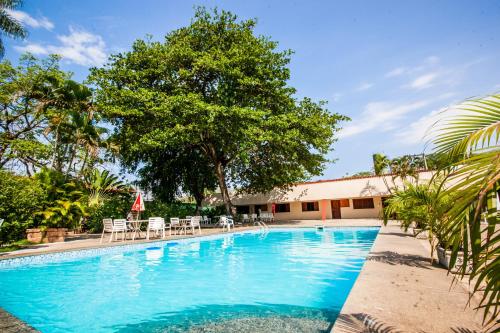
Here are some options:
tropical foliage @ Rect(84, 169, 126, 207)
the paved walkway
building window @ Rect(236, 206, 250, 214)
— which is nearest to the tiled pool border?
the paved walkway

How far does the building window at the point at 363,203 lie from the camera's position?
2655 cm

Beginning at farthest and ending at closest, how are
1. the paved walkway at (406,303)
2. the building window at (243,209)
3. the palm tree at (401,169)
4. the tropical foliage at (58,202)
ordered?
the building window at (243,209) → the palm tree at (401,169) → the tropical foliage at (58,202) → the paved walkway at (406,303)

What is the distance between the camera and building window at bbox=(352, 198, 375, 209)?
87.1 feet

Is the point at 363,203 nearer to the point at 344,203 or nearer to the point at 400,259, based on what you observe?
the point at 344,203

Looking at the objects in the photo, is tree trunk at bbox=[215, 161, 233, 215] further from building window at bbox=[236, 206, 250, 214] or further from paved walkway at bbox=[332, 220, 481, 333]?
paved walkway at bbox=[332, 220, 481, 333]

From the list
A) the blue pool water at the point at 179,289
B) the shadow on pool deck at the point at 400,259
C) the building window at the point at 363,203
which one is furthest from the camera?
the building window at the point at 363,203

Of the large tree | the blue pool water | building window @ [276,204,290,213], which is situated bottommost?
the blue pool water

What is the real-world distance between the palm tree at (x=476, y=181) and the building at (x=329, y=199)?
24203 millimetres

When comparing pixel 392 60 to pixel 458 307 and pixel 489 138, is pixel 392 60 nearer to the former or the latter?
pixel 458 307

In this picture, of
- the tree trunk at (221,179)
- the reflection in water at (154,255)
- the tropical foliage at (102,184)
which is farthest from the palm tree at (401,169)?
the tropical foliage at (102,184)

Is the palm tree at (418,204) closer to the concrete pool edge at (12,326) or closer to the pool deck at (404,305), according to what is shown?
the pool deck at (404,305)

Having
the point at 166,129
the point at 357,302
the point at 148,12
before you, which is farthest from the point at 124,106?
the point at 357,302

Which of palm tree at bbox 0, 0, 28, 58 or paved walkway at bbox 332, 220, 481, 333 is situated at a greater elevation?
palm tree at bbox 0, 0, 28, 58

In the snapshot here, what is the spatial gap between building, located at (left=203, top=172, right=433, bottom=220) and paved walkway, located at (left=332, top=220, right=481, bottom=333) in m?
20.9
